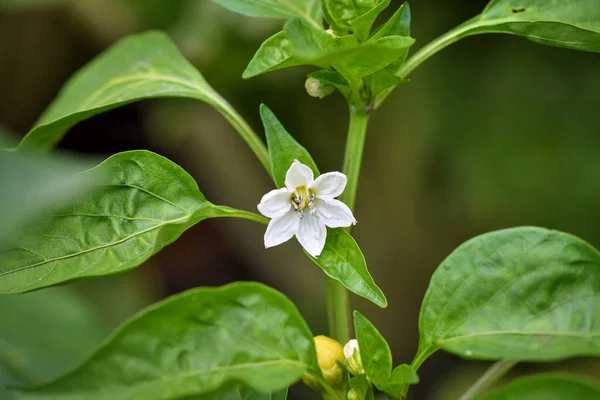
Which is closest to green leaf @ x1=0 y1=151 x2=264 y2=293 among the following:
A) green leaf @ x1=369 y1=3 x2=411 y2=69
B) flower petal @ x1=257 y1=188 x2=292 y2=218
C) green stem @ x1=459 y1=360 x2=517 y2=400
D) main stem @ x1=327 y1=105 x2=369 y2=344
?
flower petal @ x1=257 y1=188 x2=292 y2=218

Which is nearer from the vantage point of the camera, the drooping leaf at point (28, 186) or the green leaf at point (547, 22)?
the drooping leaf at point (28, 186)

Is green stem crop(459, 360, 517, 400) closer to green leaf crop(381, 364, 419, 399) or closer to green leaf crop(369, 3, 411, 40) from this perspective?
green leaf crop(381, 364, 419, 399)

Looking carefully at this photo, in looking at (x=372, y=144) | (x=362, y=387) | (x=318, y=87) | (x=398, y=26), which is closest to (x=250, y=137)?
(x=318, y=87)

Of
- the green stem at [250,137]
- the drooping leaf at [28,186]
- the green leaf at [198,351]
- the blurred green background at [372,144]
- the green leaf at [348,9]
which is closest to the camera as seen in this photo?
the drooping leaf at [28,186]

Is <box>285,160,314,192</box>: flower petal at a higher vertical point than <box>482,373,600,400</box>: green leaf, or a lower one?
higher

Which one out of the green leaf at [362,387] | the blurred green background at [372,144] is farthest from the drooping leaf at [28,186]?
the blurred green background at [372,144]

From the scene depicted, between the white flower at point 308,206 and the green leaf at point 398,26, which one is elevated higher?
the green leaf at point 398,26

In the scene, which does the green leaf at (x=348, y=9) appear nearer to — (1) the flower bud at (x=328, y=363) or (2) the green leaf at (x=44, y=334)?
(1) the flower bud at (x=328, y=363)
